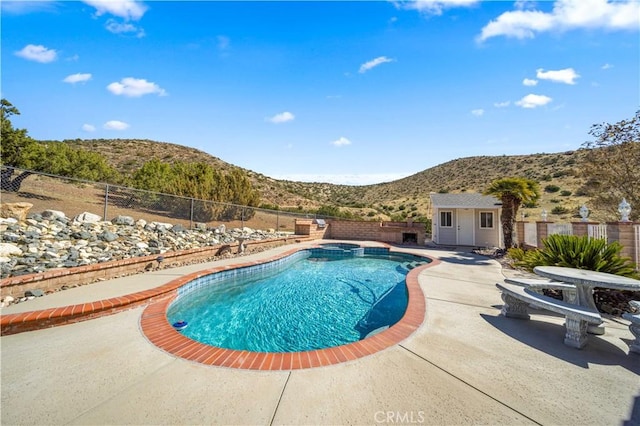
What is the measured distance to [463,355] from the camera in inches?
112

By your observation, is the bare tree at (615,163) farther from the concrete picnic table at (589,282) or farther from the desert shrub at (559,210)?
the desert shrub at (559,210)

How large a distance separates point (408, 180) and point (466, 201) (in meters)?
34.9

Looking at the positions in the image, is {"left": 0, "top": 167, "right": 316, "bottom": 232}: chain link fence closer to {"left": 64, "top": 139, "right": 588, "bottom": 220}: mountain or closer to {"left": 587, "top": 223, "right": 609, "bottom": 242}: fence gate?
{"left": 587, "top": 223, "right": 609, "bottom": 242}: fence gate

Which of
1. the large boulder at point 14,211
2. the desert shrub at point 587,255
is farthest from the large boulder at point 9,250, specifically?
the desert shrub at point 587,255

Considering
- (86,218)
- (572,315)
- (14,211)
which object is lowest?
(572,315)

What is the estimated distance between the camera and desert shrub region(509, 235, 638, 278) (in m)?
4.90

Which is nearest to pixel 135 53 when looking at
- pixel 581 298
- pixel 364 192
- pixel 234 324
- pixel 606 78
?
pixel 234 324

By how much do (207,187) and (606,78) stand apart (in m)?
18.3

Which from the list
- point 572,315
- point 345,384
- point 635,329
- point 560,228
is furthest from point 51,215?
point 560,228

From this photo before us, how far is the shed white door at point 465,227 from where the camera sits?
49.0 ft

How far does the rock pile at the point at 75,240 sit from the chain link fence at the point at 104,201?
2.33ft

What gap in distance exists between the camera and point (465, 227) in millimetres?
15031

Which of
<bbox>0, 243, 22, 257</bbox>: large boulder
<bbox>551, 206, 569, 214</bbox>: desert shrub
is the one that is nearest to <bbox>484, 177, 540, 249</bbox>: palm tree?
<bbox>0, 243, 22, 257</bbox>: large boulder

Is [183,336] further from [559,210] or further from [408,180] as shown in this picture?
[408,180]
